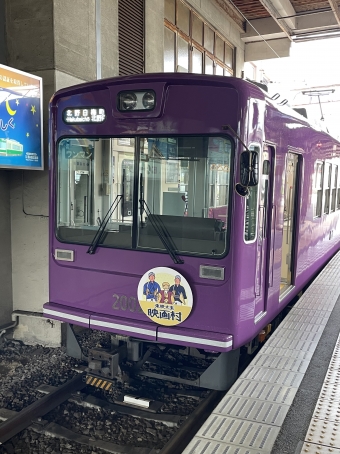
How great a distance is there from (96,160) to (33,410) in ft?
7.18

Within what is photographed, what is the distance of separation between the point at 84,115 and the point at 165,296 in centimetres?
176

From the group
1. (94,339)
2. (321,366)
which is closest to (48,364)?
(94,339)

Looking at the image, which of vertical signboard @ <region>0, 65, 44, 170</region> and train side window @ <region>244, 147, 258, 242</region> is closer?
train side window @ <region>244, 147, 258, 242</region>

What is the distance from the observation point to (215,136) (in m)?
3.57

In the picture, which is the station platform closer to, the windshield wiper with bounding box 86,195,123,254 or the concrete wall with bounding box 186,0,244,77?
the windshield wiper with bounding box 86,195,123,254

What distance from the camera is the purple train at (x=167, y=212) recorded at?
3586 mm

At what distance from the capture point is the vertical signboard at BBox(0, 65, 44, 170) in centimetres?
496

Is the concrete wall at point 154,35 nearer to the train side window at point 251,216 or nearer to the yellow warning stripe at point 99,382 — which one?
the train side window at point 251,216

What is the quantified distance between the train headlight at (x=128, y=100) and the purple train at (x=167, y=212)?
11mm

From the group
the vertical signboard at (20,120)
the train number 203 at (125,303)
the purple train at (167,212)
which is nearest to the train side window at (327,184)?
the purple train at (167,212)

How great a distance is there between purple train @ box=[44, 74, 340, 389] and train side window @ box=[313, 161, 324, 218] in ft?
7.12

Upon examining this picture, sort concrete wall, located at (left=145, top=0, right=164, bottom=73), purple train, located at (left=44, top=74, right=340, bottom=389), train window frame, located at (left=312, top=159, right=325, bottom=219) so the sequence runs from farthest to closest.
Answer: concrete wall, located at (left=145, top=0, right=164, bottom=73)
train window frame, located at (left=312, top=159, right=325, bottom=219)
purple train, located at (left=44, top=74, right=340, bottom=389)

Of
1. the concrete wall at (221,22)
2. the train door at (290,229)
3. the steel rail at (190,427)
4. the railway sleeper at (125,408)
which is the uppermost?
the concrete wall at (221,22)

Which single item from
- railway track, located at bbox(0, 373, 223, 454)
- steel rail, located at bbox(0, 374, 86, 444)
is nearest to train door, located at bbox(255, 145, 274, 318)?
railway track, located at bbox(0, 373, 223, 454)
